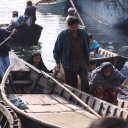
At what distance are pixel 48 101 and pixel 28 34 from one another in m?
12.0

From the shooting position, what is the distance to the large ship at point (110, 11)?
27438 mm

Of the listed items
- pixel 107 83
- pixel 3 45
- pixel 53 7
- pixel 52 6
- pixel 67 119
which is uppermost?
pixel 3 45

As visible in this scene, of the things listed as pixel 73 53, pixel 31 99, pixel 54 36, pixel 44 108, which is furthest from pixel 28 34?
pixel 44 108

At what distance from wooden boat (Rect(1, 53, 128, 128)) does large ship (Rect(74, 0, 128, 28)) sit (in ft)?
58.9

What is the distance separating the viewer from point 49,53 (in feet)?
62.4

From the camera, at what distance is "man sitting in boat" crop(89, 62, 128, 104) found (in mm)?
7777

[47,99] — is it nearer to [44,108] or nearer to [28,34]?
[44,108]

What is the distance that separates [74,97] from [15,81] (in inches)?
99.9

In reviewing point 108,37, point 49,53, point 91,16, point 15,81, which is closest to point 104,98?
point 15,81

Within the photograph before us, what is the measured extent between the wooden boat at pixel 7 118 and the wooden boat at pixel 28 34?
1201 centimetres

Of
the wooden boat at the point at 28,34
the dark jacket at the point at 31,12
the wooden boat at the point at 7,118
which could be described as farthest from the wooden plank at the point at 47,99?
the dark jacket at the point at 31,12

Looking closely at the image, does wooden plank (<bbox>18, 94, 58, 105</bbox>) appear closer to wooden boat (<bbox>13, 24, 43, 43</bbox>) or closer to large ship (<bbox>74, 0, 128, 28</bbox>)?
wooden boat (<bbox>13, 24, 43, 43</bbox>)

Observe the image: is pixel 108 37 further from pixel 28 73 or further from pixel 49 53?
pixel 28 73

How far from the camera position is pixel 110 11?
94.4 feet
